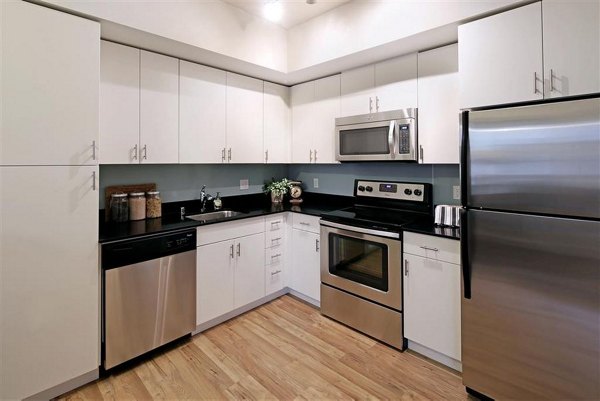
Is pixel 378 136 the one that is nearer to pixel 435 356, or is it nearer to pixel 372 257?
pixel 372 257

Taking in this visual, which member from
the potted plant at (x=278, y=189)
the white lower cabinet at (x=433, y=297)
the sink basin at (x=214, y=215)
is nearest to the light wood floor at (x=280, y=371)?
the white lower cabinet at (x=433, y=297)

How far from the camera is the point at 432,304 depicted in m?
2.21

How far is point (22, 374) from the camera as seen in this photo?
5.80 ft

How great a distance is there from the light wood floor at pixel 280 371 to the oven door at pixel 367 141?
1.55 meters

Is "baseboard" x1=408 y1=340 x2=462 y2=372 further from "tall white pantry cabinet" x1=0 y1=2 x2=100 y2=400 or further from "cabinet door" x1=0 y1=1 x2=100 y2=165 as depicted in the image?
"cabinet door" x1=0 y1=1 x2=100 y2=165

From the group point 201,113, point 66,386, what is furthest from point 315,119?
point 66,386

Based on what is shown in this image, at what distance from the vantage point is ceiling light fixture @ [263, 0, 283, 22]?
263 cm

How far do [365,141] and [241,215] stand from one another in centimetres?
132

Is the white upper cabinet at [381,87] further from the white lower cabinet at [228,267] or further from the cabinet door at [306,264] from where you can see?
the white lower cabinet at [228,267]

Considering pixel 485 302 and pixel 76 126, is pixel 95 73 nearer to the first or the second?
pixel 76 126

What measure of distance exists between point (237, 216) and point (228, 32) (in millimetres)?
1577

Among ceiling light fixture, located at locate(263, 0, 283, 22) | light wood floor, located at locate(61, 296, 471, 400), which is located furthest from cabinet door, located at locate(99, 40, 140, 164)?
light wood floor, located at locate(61, 296, 471, 400)

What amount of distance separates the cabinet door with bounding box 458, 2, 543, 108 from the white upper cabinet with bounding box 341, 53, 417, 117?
22.0 inches

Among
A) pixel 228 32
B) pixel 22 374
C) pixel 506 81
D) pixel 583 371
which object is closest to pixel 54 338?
pixel 22 374
